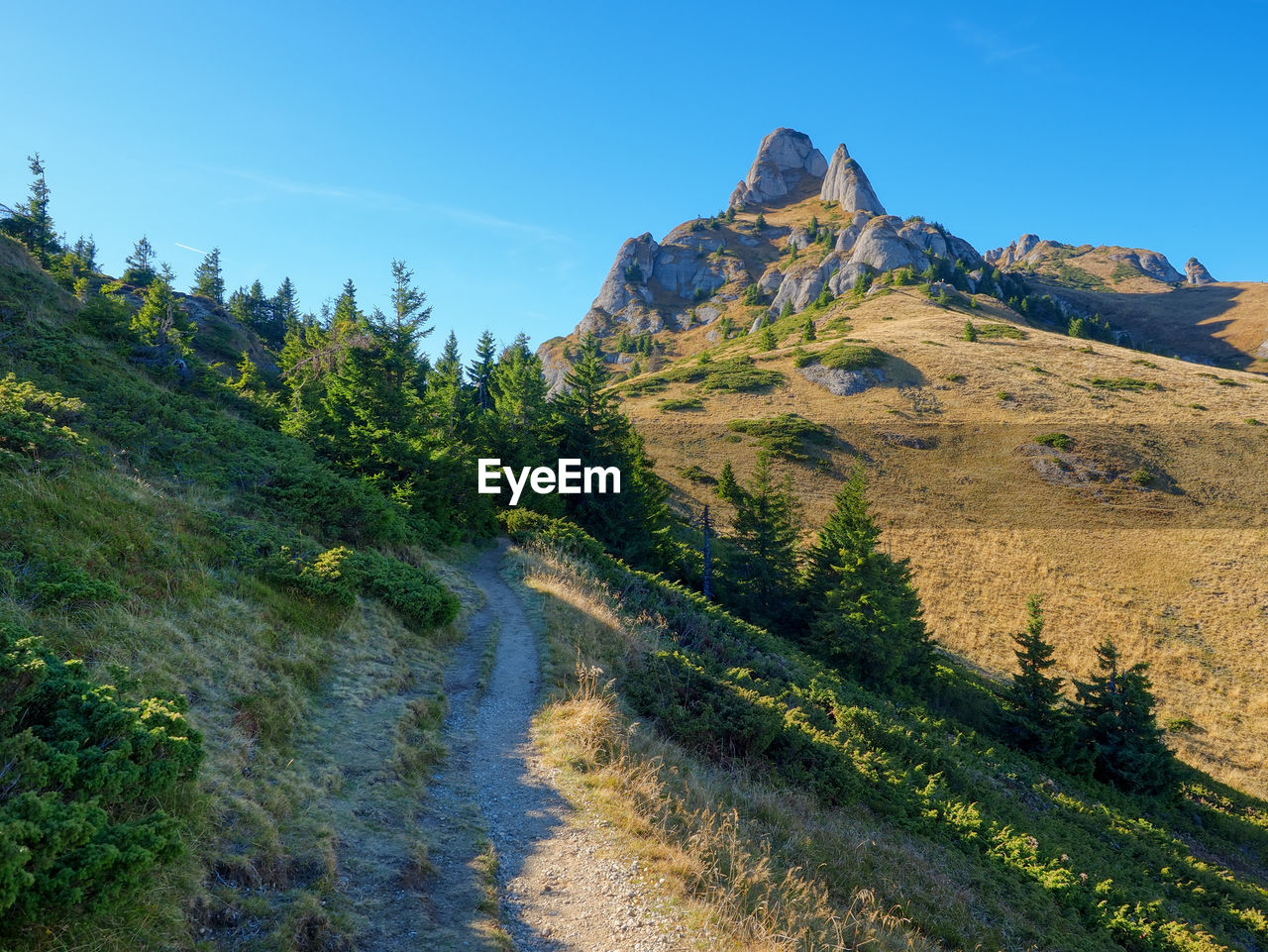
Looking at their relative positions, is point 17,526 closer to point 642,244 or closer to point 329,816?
point 329,816

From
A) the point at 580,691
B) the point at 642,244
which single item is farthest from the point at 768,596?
the point at 642,244

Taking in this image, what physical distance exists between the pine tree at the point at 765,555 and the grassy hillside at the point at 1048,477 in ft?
46.5

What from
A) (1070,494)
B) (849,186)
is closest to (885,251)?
(849,186)

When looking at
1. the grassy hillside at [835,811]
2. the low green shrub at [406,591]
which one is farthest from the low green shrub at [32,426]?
the grassy hillside at [835,811]

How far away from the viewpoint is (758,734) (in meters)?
11.8

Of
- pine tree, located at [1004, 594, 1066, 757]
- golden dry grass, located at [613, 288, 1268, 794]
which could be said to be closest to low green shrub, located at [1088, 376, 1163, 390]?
golden dry grass, located at [613, 288, 1268, 794]

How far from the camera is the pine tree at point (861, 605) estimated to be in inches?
986

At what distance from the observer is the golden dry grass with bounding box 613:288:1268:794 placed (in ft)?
112

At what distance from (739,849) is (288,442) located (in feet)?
64.2

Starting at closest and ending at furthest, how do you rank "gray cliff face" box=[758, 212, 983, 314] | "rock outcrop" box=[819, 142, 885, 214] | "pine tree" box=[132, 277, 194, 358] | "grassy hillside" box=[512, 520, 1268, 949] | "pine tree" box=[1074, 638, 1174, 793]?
"grassy hillside" box=[512, 520, 1268, 949]
"pine tree" box=[132, 277, 194, 358]
"pine tree" box=[1074, 638, 1174, 793]
"gray cliff face" box=[758, 212, 983, 314]
"rock outcrop" box=[819, 142, 885, 214]

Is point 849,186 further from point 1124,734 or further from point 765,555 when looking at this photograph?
point 1124,734

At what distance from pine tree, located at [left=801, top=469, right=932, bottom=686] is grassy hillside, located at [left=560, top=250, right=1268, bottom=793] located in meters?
11.7

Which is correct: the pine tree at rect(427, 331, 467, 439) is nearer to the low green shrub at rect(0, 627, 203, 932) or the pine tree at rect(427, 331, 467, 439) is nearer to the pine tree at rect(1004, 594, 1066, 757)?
the low green shrub at rect(0, 627, 203, 932)

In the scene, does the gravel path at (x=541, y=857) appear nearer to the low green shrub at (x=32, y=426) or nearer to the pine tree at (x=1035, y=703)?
the low green shrub at (x=32, y=426)
